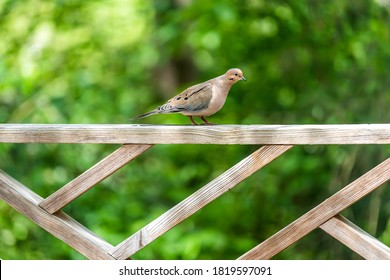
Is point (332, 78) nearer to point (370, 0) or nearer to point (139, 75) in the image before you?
point (370, 0)

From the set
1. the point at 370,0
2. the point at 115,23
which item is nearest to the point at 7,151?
the point at 370,0

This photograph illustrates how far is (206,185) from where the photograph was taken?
6.39ft

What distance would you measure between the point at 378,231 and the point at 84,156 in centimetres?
236

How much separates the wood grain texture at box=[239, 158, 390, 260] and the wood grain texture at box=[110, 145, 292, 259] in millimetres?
177

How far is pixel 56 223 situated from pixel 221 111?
365 centimetres

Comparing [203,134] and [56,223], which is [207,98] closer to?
[203,134]

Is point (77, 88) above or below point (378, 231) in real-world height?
above

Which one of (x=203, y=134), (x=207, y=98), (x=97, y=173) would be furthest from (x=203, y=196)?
(x=207, y=98)

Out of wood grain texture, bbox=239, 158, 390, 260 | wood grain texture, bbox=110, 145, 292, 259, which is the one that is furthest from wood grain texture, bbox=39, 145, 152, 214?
wood grain texture, bbox=239, 158, 390, 260

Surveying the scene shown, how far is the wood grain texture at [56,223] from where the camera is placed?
79.4 inches

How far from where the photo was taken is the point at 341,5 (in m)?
4.86

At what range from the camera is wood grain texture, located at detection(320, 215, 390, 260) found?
74.7 inches

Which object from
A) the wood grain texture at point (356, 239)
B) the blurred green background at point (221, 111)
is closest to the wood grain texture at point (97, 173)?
the wood grain texture at point (356, 239)

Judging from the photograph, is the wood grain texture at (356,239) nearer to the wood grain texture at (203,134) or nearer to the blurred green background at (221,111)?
the wood grain texture at (203,134)
